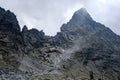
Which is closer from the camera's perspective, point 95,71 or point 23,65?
point 23,65

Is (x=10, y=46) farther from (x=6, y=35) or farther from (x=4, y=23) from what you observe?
(x=4, y=23)

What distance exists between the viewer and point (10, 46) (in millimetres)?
181625

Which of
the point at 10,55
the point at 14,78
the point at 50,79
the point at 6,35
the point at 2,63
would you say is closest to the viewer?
the point at 14,78

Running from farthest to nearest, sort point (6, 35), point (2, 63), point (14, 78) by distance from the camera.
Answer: point (6, 35) < point (2, 63) < point (14, 78)

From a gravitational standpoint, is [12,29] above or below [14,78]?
above

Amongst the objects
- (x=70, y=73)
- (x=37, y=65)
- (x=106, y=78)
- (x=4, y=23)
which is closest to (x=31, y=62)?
(x=37, y=65)

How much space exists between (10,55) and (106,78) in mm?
70634

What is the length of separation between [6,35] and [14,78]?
77976 mm

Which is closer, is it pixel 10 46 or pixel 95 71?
pixel 10 46

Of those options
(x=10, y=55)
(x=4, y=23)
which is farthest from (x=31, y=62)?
(x=4, y=23)

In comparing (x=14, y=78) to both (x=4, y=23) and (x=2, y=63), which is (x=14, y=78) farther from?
(x=4, y=23)

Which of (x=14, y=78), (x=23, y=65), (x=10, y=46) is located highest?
(x=10, y=46)

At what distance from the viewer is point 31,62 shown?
181 meters

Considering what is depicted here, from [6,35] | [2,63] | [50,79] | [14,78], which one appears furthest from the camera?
[6,35]
